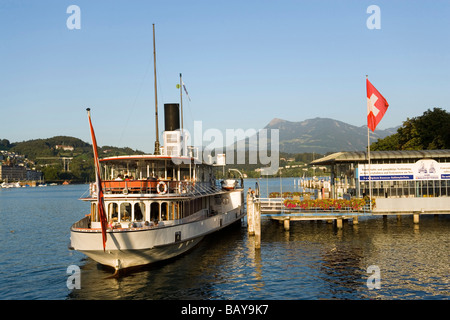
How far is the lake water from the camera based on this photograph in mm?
21234

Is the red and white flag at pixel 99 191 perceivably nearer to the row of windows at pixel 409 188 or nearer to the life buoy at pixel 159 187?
the life buoy at pixel 159 187

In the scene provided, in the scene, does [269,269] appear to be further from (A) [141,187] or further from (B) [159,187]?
(A) [141,187]

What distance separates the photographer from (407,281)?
22.5 meters

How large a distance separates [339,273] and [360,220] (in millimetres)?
24372

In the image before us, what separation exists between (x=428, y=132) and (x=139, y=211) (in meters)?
58.5

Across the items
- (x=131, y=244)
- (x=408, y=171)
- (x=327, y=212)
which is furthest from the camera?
(x=408, y=171)

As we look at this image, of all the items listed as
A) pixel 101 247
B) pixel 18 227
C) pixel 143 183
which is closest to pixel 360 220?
pixel 143 183

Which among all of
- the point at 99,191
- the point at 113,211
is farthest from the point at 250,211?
the point at 99,191

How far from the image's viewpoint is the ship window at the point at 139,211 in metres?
25.9

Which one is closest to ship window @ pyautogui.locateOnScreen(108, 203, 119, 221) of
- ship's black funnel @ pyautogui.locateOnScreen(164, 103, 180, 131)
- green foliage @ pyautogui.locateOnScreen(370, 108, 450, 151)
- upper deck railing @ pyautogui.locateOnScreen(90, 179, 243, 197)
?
upper deck railing @ pyautogui.locateOnScreen(90, 179, 243, 197)

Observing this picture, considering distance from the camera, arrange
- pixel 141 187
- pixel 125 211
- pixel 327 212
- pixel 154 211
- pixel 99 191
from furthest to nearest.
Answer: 1. pixel 327 212
2. pixel 154 211
3. pixel 125 211
4. pixel 141 187
5. pixel 99 191

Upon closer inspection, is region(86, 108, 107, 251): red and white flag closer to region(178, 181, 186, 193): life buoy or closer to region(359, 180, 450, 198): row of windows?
region(178, 181, 186, 193): life buoy

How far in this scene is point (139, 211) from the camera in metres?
26.0
